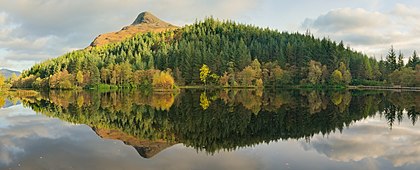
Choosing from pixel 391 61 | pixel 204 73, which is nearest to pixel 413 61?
pixel 391 61

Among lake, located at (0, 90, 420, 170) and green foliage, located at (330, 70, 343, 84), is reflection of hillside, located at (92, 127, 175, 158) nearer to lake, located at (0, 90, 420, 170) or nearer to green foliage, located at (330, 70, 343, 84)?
lake, located at (0, 90, 420, 170)

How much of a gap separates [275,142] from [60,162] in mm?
14960

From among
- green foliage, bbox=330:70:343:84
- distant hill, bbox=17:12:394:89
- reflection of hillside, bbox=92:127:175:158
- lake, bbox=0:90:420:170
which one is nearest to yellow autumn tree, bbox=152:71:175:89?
distant hill, bbox=17:12:394:89

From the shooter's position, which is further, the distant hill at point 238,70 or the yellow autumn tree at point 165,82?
the distant hill at point 238,70

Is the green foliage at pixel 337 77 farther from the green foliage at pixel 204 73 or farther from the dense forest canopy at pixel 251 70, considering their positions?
the green foliage at pixel 204 73

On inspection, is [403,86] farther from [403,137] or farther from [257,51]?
[403,137]

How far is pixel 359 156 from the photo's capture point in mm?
22125

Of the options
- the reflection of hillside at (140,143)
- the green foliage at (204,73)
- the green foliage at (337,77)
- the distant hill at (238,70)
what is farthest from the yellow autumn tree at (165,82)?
the reflection of hillside at (140,143)

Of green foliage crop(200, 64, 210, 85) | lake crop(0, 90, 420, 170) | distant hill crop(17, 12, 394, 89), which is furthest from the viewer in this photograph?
green foliage crop(200, 64, 210, 85)

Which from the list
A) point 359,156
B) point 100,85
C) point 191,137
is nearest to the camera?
point 359,156

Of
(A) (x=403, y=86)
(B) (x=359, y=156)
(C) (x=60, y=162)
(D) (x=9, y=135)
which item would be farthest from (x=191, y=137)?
(A) (x=403, y=86)

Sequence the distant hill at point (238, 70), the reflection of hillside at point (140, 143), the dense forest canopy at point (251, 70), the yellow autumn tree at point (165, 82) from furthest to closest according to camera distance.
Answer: the distant hill at point (238, 70) < the dense forest canopy at point (251, 70) < the yellow autumn tree at point (165, 82) < the reflection of hillside at point (140, 143)

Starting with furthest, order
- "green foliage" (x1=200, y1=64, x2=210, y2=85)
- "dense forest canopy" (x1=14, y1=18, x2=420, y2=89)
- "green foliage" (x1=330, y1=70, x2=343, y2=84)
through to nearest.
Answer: "green foliage" (x1=200, y1=64, x2=210, y2=85), "dense forest canopy" (x1=14, y1=18, x2=420, y2=89), "green foliage" (x1=330, y1=70, x2=343, y2=84)

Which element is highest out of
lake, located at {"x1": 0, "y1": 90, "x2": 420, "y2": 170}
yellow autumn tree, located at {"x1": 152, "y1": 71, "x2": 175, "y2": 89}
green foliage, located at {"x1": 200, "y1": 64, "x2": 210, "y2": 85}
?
green foliage, located at {"x1": 200, "y1": 64, "x2": 210, "y2": 85}
